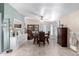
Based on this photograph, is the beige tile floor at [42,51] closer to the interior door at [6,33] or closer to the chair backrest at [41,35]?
the interior door at [6,33]

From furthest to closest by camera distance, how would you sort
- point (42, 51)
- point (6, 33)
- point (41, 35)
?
point (41, 35), point (42, 51), point (6, 33)

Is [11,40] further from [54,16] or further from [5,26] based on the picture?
[54,16]

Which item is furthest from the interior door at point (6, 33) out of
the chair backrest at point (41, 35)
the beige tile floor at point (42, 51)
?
the chair backrest at point (41, 35)

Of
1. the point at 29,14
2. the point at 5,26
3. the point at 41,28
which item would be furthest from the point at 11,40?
the point at 29,14

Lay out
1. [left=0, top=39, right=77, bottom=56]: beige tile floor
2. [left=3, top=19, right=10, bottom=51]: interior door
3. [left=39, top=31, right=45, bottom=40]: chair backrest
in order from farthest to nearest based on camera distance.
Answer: [left=39, top=31, right=45, bottom=40]: chair backrest < [left=3, top=19, right=10, bottom=51]: interior door < [left=0, top=39, right=77, bottom=56]: beige tile floor

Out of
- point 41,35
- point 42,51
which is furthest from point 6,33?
point 41,35

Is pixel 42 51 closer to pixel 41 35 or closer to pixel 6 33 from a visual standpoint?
pixel 41 35

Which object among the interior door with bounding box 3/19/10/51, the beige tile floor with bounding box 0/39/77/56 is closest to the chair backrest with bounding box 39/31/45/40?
the beige tile floor with bounding box 0/39/77/56

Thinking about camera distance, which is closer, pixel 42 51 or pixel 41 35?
pixel 42 51

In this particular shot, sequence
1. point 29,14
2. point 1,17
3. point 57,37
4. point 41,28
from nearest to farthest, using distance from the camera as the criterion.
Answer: point 1,17 < point 41,28 < point 29,14 < point 57,37

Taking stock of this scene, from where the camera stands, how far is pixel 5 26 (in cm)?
398

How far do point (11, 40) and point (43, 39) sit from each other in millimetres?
2164

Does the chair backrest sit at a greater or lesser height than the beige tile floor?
greater

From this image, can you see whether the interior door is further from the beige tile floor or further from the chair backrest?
the chair backrest
